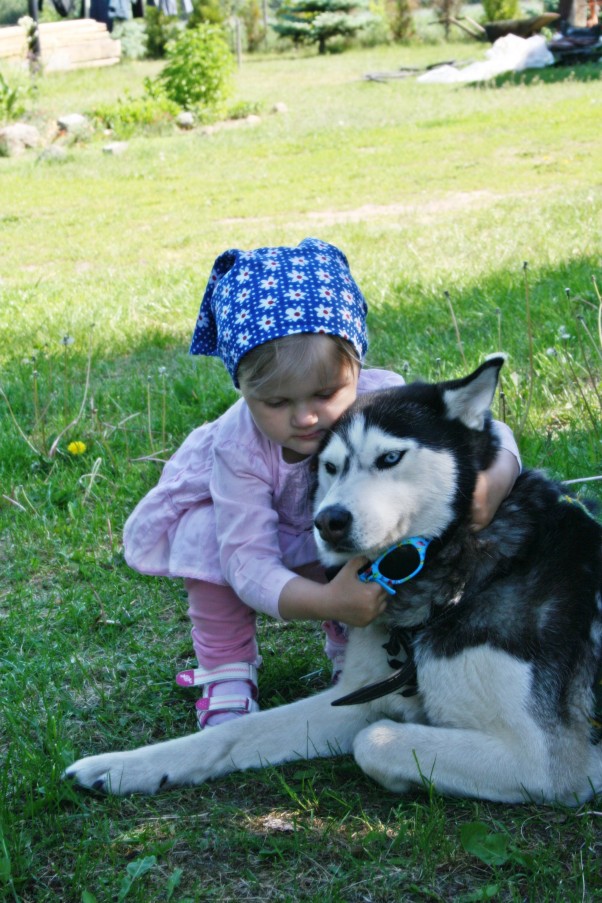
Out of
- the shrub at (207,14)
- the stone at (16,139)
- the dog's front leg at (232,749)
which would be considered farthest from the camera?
the shrub at (207,14)

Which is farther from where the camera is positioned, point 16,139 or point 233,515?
point 16,139

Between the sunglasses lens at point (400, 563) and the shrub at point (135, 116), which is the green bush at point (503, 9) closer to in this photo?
the shrub at point (135, 116)

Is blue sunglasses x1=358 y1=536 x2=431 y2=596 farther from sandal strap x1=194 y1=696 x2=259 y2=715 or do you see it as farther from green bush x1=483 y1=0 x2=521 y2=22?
green bush x1=483 y1=0 x2=521 y2=22

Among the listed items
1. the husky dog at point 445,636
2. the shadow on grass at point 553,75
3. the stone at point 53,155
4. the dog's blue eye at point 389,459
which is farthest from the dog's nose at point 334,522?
the shadow on grass at point 553,75

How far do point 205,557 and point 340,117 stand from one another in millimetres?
15883

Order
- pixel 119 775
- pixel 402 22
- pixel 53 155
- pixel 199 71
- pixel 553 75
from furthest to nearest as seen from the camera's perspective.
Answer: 1. pixel 402 22
2. pixel 553 75
3. pixel 199 71
4. pixel 53 155
5. pixel 119 775

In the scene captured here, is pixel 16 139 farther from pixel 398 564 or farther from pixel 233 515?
pixel 398 564

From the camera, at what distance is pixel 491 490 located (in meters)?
2.42

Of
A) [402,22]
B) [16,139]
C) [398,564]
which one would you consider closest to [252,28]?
[402,22]

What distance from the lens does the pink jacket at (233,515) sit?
105 inches

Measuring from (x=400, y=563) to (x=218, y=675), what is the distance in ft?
2.57

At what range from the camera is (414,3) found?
3288cm

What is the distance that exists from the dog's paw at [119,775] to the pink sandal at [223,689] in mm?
332

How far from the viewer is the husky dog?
7.29ft
